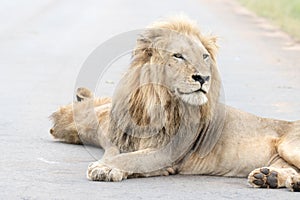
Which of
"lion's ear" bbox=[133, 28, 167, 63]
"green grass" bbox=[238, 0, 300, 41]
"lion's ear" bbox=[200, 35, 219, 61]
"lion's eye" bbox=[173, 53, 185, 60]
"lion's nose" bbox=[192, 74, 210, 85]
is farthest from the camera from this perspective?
"green grass" bbox=[238, 0, 300, 41]

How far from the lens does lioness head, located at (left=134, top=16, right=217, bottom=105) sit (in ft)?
23.8

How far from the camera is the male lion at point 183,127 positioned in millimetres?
7289

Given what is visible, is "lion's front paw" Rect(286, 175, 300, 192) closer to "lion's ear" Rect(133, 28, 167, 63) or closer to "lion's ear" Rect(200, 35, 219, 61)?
"lion's ear" Rect(200, 35, 219, 61)

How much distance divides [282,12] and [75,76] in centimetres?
1136

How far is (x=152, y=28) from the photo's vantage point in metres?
7.67

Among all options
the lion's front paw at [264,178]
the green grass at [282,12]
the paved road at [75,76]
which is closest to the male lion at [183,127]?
the lion's front paw at [264,178]

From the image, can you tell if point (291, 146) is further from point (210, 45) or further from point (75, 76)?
point (75, 76)

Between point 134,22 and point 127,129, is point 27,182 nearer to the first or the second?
point 127,129

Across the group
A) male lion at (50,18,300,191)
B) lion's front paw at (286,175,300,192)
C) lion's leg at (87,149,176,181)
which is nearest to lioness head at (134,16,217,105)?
male lion at (50,18,300,191)

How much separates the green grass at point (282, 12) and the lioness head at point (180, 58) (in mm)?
13065

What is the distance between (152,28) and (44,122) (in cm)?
288

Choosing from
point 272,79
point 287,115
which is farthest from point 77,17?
point 287,115

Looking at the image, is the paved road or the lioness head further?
the lioness head

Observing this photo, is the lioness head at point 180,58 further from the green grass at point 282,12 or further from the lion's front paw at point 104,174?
the green grass at point 282,12
